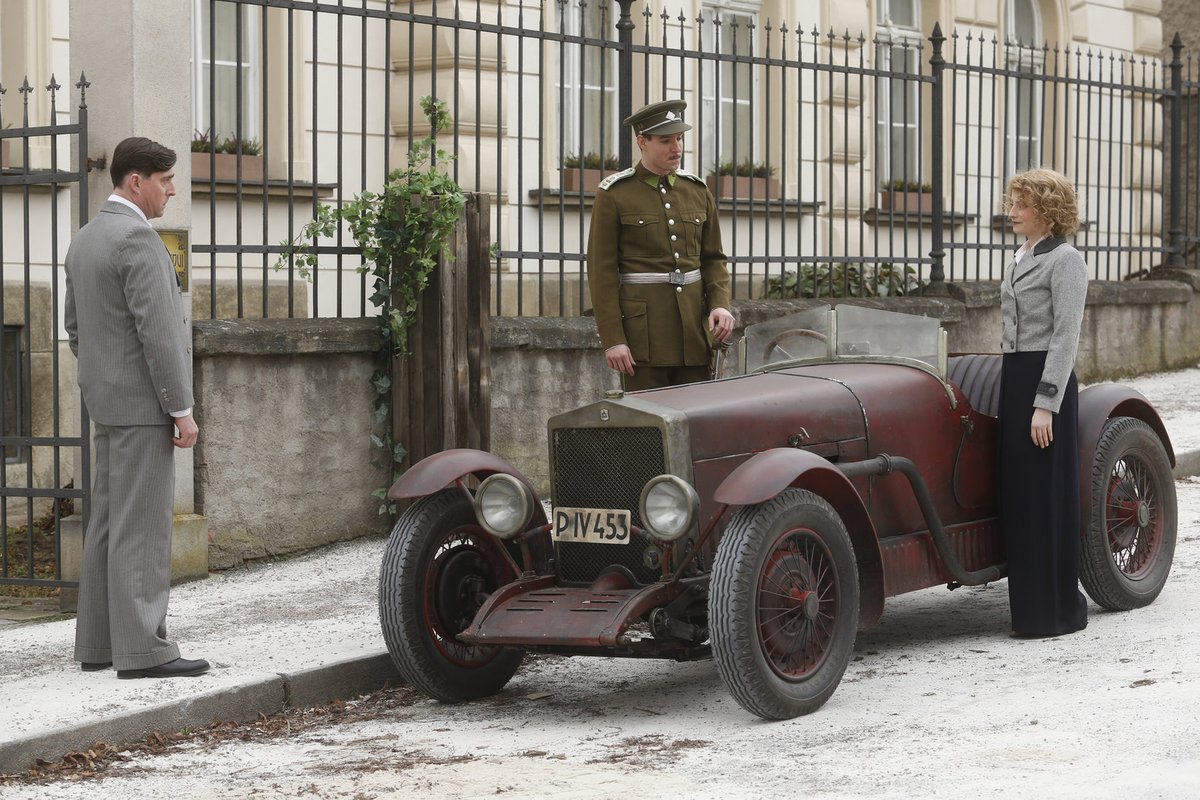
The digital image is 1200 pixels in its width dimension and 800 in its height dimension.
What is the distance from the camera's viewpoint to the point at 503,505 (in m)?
5.98

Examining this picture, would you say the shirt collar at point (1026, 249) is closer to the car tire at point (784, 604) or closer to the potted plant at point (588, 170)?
A: the car tire at point (784, 604)

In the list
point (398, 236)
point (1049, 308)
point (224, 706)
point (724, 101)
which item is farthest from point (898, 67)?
point (224, 706)

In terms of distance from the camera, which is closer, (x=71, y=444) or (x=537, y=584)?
(x=537, y=584)

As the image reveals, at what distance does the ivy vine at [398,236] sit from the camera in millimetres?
8789

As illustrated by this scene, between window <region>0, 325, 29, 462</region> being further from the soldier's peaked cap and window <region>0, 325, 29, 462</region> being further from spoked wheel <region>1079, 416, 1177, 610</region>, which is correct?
spoked wheel <region>1079, 416, 1177, 610</region>

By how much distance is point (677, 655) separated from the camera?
5629 mm

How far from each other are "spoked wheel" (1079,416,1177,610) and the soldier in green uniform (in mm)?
1643

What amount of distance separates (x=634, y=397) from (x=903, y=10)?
12434mm

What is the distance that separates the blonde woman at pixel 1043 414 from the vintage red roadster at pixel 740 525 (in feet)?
0.50

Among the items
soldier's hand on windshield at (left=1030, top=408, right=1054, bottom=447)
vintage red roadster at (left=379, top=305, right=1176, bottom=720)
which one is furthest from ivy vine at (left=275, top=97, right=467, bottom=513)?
soldier's hand on windshield at (left=1030, top=408, right=1054, bottom=447)

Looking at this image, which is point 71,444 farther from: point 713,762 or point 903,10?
point 903,10

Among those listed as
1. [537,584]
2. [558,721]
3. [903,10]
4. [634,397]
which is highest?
[903,10]

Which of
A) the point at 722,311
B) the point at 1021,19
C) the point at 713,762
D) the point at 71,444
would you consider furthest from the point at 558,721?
the point at 1021,19

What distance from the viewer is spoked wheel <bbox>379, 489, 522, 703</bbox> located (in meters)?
5.90
